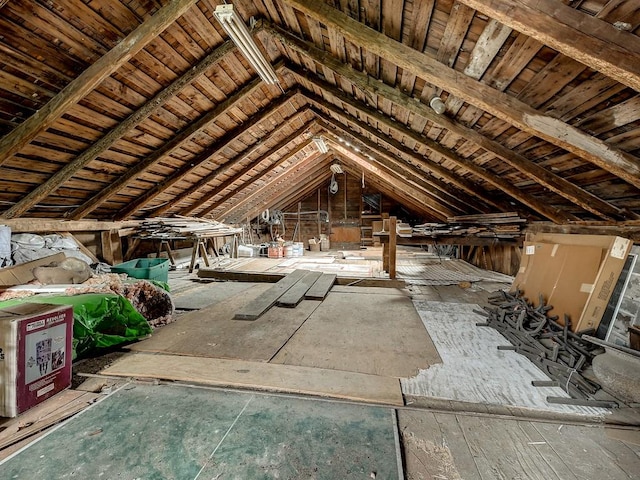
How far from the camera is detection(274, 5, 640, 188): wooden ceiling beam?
212cm

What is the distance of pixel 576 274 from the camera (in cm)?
302

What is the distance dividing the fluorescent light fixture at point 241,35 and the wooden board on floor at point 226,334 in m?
2.83

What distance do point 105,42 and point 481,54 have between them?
345cm

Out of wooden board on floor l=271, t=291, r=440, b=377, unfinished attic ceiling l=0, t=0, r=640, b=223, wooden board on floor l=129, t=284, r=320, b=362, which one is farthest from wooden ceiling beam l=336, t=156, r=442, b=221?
wooden board on floor l=129, t=284, r=320, b=362

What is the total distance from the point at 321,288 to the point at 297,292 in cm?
45

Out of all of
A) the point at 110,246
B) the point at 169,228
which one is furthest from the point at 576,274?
the point at 110,246

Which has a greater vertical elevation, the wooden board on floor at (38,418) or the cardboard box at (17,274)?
the cardboard box at (17,274)

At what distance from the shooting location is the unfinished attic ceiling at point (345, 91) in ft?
6.04

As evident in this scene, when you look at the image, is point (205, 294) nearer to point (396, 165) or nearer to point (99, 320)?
point (99, 320)

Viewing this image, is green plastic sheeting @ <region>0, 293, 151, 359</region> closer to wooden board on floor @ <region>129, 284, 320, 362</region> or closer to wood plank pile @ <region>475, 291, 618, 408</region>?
wooden board on floor @ <region>129, 284, 320, 362</region>

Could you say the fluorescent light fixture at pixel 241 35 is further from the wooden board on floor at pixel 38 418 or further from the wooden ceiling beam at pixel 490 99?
the wooden board on floor at pixel 38 418

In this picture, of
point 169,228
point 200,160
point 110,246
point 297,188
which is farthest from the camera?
point 297,188

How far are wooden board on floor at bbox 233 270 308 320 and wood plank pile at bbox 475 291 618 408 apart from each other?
8.29 feet

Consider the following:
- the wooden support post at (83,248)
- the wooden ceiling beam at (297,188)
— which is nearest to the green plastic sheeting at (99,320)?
the wooden support post at (83,248)
